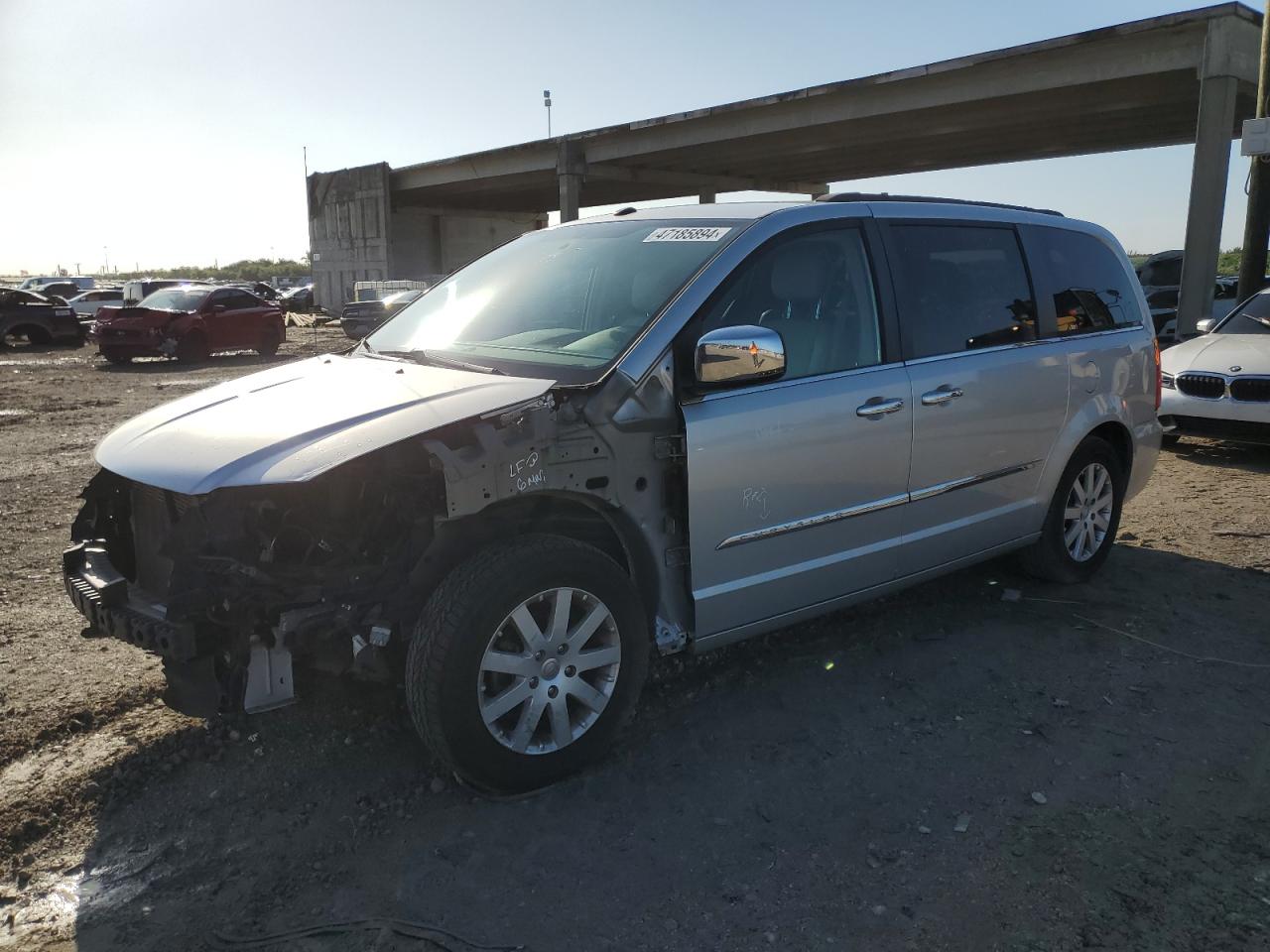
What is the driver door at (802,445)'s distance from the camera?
3.40 metres

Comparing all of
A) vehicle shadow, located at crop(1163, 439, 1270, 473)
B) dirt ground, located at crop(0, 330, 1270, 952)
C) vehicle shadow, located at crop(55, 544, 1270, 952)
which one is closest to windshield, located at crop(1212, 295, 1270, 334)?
vehicle shadow, located at crop(1163, 439, 1270, 473)

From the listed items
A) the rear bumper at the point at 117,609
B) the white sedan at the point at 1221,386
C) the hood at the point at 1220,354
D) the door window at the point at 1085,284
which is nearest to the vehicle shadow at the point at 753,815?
the rear bumper at the point at 117,609

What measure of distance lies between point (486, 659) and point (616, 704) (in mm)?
539

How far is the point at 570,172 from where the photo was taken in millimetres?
29812

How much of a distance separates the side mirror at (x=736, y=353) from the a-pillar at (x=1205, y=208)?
15277mm

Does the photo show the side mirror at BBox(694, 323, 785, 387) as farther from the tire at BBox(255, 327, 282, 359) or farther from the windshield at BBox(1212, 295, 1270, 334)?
the tire at BBox(255, 327, 282, 359)

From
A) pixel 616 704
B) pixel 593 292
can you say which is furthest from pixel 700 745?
pixel 593 292

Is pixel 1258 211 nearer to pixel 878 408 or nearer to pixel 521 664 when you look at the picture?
pixel 878 408

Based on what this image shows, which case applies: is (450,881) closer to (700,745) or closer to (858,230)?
(700,745)

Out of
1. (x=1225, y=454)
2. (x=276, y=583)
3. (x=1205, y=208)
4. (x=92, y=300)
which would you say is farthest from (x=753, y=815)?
(x=92, y=300)

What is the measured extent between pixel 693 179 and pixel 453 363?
3109 cm

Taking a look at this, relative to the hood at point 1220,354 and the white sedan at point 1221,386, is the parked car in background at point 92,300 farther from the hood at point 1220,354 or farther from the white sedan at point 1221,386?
the white sedan at point 1221,386

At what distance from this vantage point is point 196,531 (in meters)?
2.92

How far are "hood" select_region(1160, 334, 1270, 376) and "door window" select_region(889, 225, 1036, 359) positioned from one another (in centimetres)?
431
